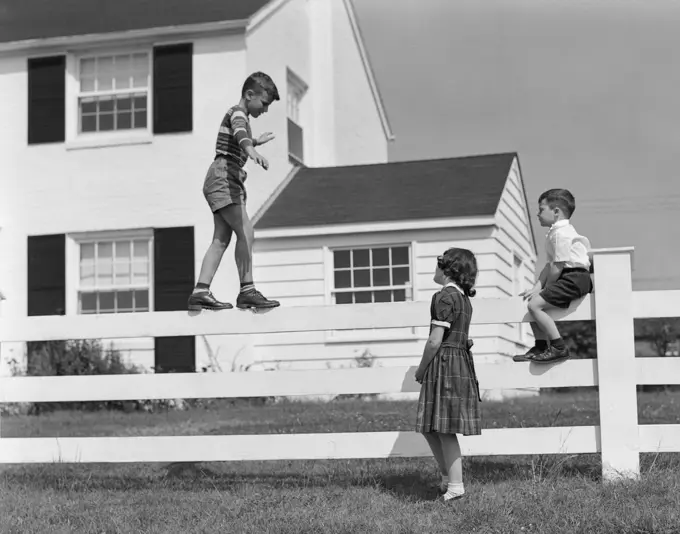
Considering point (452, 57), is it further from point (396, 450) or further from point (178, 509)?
point (178, 509)

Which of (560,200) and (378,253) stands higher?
(378,253)

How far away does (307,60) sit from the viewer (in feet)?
61.9

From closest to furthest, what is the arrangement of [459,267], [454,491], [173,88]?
[454,491], [459,267], [173,88]

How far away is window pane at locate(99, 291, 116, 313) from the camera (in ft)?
50.6

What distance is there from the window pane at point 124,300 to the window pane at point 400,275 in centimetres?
423

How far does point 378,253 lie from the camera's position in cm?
1518

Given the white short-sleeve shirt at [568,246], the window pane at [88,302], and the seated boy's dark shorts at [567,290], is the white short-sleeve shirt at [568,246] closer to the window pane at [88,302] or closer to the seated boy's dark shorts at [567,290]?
the seated boy's dark shorts at [567,290]

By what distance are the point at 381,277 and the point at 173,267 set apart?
3.26 m

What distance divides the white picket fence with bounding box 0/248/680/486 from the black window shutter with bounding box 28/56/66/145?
9.82 meters

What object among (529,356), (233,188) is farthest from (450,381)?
(233,188)

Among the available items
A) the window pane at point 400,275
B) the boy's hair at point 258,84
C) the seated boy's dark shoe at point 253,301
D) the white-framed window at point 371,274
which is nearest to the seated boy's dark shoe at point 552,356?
the seated boy's dark shoe at point 253,301

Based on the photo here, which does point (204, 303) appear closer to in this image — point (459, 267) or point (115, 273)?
point (459, 267)

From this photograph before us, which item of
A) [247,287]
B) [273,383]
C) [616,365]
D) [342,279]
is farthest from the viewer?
[342,279]

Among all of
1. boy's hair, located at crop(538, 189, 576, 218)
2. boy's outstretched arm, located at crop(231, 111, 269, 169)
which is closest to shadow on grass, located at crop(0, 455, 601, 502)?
boy's hair, located at crop(538, 189, 576, 218)
